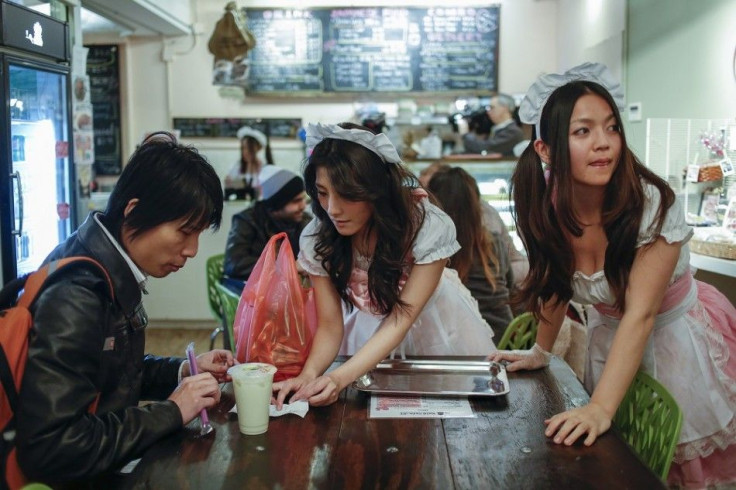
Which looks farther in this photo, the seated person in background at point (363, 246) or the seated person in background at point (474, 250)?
the seated person in background at point (474, 250)

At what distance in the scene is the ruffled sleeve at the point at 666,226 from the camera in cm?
167

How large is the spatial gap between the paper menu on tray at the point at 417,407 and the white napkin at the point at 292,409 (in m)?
0.15

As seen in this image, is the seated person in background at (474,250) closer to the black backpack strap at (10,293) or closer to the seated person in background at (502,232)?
the seated person in background at (502,232)

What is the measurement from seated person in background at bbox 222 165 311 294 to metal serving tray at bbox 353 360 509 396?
6.92 ft

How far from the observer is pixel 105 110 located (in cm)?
646

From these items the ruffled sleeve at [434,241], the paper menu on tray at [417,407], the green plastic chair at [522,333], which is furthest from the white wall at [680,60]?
the paper menu on tray at [417,407]

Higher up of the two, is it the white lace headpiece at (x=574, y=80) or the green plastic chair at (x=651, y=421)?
the white lace headpiece at (x=574, y=80)

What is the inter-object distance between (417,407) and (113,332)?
2.28ft

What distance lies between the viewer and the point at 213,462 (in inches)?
55.3

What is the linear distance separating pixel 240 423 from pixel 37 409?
0.41 meters

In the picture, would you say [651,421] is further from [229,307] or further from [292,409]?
[229,307]

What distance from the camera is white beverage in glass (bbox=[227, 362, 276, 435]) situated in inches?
59.1

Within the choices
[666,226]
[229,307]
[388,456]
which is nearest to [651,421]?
[666,226]

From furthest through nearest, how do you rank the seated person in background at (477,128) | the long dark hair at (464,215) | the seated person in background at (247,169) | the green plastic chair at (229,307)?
the seated person in background at (247,169)
the seated person in background at (477,128)
the long dark hair at (464,215)
the green plastic chair at (229,307)
